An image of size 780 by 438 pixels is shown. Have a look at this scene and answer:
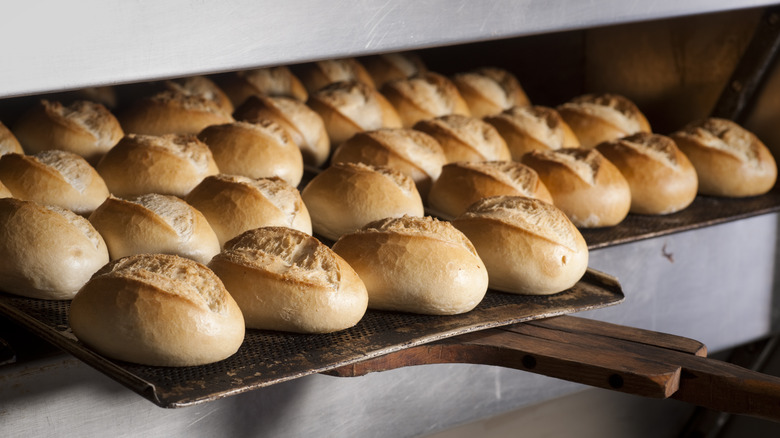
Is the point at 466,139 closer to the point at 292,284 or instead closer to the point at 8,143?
the point at 292,284

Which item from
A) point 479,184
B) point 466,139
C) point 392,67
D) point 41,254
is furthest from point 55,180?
point 392,67

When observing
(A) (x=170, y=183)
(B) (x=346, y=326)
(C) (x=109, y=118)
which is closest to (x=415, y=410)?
(B) (x=346, y=326)

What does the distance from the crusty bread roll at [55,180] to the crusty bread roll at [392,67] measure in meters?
1.32

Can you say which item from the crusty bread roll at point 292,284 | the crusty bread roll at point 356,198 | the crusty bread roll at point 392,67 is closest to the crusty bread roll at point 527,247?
the crusty bread roll at point 356,198

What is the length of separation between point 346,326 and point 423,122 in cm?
108

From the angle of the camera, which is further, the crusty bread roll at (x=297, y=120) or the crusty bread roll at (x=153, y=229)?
the crusty bread roll at (x=297, y=120)

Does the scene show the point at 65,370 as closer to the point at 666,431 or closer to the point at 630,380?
the point at 630,380

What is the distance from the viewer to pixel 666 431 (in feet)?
9.87

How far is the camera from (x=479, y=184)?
218 centimetres

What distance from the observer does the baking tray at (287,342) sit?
4.61ft

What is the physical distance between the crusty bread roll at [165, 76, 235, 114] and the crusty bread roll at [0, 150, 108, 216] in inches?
27.3

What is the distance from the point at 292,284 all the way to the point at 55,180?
0.68m

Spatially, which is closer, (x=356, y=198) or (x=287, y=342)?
(x=287, y=342)

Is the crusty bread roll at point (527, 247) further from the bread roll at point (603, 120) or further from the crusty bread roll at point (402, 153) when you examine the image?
the bread roll at point (603, 120)
